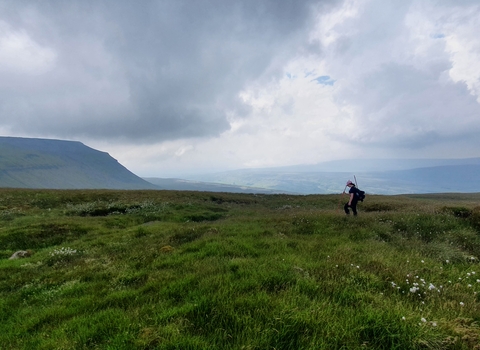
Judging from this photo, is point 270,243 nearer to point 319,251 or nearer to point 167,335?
point 319,251

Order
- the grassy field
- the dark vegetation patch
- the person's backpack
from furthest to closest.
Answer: the person's backpack, the dark vegetation patch, the grassy field

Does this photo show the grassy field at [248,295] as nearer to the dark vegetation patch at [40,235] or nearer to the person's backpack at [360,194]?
the person's backpack at [360,194]

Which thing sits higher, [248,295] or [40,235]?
[248,295]

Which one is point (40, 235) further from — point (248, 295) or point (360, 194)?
point (360, 194)

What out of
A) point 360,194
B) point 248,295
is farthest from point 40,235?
point 360,194

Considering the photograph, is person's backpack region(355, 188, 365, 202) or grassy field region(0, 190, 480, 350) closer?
grassy field region(0, 190, 480, 350)

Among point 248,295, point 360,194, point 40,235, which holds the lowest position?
point 40,235

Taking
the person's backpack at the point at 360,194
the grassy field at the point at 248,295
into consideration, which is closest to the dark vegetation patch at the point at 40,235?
the grassy field at the point at 248,295

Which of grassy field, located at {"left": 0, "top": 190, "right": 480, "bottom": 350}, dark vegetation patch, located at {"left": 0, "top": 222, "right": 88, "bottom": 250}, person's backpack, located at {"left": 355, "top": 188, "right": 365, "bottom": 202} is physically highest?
person's backpack, located at {"left": 355, "top": 188, "right": 365, "bottom": 202}

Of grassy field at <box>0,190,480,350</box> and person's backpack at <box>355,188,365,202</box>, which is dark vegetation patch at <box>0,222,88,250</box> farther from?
person's backpack at <box>355,188,365,202</box>

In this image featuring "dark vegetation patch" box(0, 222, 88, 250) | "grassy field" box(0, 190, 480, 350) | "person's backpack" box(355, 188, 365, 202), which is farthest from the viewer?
"person's backpack" box(355, 188, 365, 202)

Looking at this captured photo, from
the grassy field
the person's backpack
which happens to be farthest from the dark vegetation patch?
the person's backpack

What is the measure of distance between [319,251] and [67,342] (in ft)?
27.6

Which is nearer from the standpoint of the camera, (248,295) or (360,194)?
(248,295)
